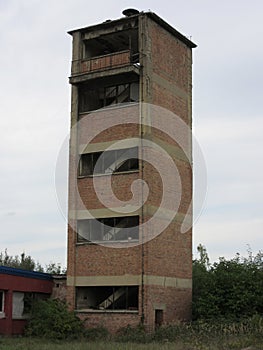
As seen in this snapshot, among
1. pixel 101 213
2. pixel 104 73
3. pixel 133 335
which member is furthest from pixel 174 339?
pixel 104 73

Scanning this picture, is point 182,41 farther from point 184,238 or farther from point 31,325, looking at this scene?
point 31,325

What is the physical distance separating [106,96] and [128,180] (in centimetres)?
575

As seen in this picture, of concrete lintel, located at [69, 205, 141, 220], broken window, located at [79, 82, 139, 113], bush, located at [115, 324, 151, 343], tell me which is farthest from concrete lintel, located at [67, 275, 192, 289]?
broken window, located at [79, 82, 139, 113]

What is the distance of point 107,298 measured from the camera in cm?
3519

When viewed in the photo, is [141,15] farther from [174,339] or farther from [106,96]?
[174,339]

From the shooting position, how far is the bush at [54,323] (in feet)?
108

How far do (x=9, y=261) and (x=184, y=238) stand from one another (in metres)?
23.1

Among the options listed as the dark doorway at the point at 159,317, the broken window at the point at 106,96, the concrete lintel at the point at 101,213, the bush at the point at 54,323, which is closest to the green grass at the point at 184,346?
the bush at the point at 54,323

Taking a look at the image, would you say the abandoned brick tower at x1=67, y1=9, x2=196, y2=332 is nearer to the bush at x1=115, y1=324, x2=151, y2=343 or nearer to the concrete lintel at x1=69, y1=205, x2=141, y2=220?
the concrete lintel at x1=69, y1=205, x2=141, y2=220

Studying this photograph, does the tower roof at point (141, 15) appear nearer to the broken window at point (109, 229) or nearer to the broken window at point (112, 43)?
the broken window at point (112, 43)

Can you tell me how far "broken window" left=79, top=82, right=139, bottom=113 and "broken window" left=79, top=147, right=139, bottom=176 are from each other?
9.12 feet

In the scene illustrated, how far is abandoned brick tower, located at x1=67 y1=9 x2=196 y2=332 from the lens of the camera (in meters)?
33.4

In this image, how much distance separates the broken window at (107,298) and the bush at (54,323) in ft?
3.60

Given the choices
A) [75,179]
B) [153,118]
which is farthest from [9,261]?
[153,118]
